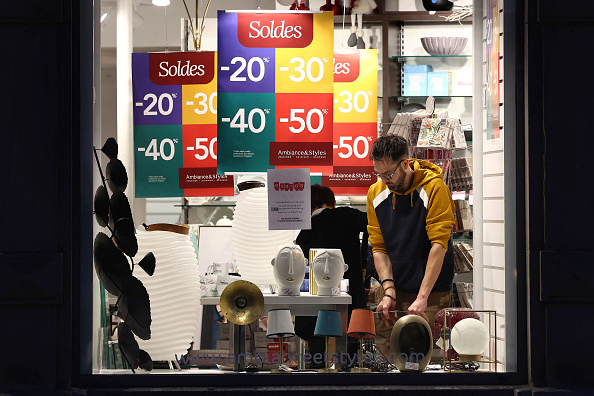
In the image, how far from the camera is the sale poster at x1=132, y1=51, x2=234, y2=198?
3.76 metres

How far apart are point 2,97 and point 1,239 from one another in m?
0.51

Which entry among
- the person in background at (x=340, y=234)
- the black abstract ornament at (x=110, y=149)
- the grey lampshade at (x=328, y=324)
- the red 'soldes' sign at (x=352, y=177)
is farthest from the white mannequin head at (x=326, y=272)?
the black abstract ornament at (x=110, y=149)

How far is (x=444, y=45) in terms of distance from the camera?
5094 millimetres

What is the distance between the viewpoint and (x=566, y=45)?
2607 millimetres

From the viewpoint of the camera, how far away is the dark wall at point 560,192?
8.41ft

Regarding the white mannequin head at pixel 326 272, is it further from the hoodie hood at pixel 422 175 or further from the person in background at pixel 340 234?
the hoodie hood at pixel 422 175

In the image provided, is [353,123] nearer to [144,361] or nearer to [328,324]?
[328,324]

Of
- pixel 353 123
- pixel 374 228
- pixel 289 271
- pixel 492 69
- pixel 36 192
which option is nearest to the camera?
pixel 36 192

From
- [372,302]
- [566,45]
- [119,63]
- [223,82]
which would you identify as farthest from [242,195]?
[566,45]

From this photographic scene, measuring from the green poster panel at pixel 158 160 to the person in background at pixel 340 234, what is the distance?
75 cm

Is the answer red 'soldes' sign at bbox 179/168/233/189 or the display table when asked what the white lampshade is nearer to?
the display table

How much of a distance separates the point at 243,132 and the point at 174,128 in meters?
0.65

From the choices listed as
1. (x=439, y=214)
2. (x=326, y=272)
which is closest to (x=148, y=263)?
(x=326, y=272)

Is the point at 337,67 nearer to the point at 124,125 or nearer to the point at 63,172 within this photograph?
the point at 124,125
